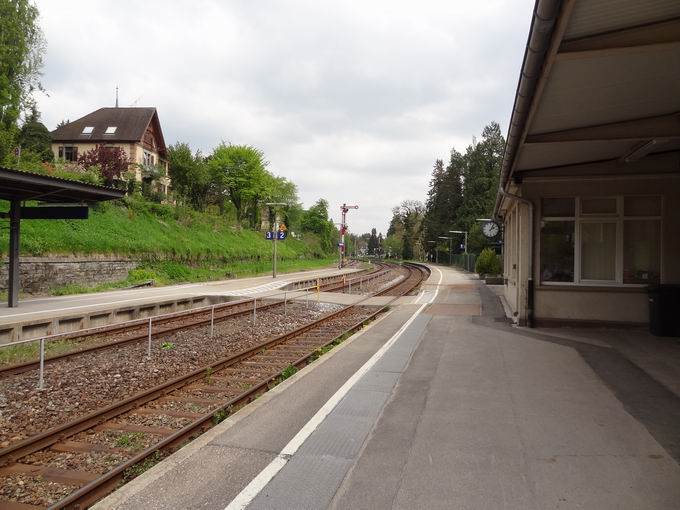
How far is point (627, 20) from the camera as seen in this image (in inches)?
185

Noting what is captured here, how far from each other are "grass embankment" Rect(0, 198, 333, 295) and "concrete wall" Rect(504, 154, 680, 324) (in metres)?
18.7

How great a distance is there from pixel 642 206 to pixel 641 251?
3.18 feet

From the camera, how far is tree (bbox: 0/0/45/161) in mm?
32884

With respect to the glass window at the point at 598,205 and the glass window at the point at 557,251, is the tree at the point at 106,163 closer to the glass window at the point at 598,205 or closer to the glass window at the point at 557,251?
the glass window at the point at 557,251

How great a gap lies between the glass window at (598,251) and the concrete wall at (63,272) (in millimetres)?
19589

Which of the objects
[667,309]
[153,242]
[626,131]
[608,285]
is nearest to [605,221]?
[608,285]

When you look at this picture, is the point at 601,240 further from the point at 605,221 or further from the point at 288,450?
the point at 288,450

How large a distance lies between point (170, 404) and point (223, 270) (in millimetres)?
29536

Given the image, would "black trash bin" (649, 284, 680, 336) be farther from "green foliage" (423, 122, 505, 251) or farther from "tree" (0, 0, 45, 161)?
"green foliage" (423, 122, 505, 251)

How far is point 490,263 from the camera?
120 feet

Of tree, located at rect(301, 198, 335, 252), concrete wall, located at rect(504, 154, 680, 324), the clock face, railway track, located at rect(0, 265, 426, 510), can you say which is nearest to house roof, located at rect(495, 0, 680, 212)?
concrete wall, located at rect(504, 154, 680, 324)

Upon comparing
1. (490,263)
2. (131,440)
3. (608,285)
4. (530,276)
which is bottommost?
(131,440)

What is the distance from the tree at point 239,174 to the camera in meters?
54.7

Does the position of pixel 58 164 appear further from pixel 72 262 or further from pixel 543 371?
pixel 543 371
